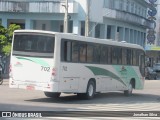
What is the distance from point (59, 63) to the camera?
63.0 ft

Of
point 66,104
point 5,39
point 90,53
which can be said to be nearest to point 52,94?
point 90,53

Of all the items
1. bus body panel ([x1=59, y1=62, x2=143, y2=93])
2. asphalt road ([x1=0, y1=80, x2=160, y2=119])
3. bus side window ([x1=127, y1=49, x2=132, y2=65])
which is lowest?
asphalt road ([x1=0, y1=80, x2=160, y2=119])

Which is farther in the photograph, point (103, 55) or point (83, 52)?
point (103, 55)

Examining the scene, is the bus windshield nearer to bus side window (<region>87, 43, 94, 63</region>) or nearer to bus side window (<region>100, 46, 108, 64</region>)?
bus side window (<region>87, 43, 94, 63</region>)

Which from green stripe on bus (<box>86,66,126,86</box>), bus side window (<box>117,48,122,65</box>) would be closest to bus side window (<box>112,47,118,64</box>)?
bus side window (<box>117,48,122,65</box>)

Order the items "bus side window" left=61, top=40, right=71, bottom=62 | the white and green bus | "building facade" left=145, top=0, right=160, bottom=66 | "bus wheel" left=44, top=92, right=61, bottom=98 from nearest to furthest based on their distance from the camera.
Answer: the white and green bus < "bus side window" left=61, top=40, right=71, bottom=62 < "bus wheel" left=44, top=92, right=61, bottom=98 < "building facade" left=145, top=0, right=160, bottom=66

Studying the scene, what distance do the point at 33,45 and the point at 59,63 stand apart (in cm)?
135

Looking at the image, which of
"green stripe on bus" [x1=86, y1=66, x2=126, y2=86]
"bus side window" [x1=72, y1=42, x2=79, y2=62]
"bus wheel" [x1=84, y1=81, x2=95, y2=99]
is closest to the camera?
"bus side window" [x1=72, y1=42, x2=79, y2=62]

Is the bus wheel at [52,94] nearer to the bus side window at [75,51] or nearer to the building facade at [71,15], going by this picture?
the bus side window at [75,51]

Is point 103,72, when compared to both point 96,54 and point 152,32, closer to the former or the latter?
point 96,54

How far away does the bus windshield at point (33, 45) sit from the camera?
19153mm

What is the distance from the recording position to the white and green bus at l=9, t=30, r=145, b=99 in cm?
1909

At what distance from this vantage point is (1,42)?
35375 mm

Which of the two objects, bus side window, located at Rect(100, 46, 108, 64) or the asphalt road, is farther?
bus side window, located at Rect(100, 46, 108, 64)
